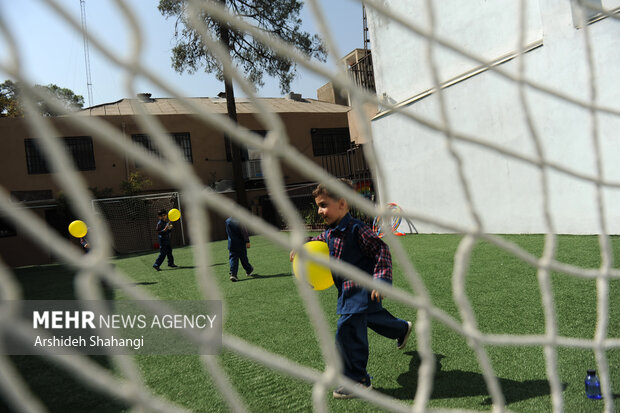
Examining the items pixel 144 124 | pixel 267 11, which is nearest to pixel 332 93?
pixel 267 11

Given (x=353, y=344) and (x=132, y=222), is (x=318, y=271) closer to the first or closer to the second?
(x=353, y=344)

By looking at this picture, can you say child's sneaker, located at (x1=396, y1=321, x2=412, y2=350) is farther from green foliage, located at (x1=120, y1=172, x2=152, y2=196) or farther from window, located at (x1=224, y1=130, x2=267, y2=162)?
→ window, located at (x1=224, y1=130, x2=267, y2=162)

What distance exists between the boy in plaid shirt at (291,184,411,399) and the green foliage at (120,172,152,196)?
1759 centimetres

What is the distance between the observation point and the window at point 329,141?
2340 centimetres

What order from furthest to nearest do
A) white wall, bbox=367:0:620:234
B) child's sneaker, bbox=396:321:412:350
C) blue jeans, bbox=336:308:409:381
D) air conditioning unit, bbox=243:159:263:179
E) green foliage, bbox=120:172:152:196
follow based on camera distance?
air conditioning unit, bbox=243:159:263:179, green foliage, bbox=120:172:152:196, white wall, bbox=367:0:620:234, child's sneaker, bbox=396:321:412:350, blue jeans, bbox=336:308:409:381

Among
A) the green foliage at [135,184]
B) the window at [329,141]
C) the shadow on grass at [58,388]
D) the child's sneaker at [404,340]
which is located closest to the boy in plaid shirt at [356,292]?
the child's sneaker at [404,340]

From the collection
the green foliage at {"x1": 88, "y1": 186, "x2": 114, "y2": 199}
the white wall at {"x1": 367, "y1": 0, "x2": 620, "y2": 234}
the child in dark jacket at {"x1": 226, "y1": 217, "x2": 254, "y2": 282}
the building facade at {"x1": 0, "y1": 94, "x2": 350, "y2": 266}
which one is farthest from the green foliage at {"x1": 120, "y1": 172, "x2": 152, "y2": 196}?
the child in dark jacket at {"x1": 226, "y1": 217, "x2": 254, "y2": 282}

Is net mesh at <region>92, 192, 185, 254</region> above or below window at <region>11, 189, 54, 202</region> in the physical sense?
below

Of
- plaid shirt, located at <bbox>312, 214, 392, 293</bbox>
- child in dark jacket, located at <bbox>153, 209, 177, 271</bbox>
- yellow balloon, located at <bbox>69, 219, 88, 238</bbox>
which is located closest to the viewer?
plaid shirt, located at <bbox>312, 214, 392, 293</bbox>

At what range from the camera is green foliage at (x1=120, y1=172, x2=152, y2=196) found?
19094 mm

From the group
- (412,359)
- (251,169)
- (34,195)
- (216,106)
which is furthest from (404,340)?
(216,106)

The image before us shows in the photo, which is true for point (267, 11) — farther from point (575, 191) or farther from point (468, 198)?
point (468, 198)

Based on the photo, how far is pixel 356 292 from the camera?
2.71m

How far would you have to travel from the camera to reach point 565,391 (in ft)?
7.35
